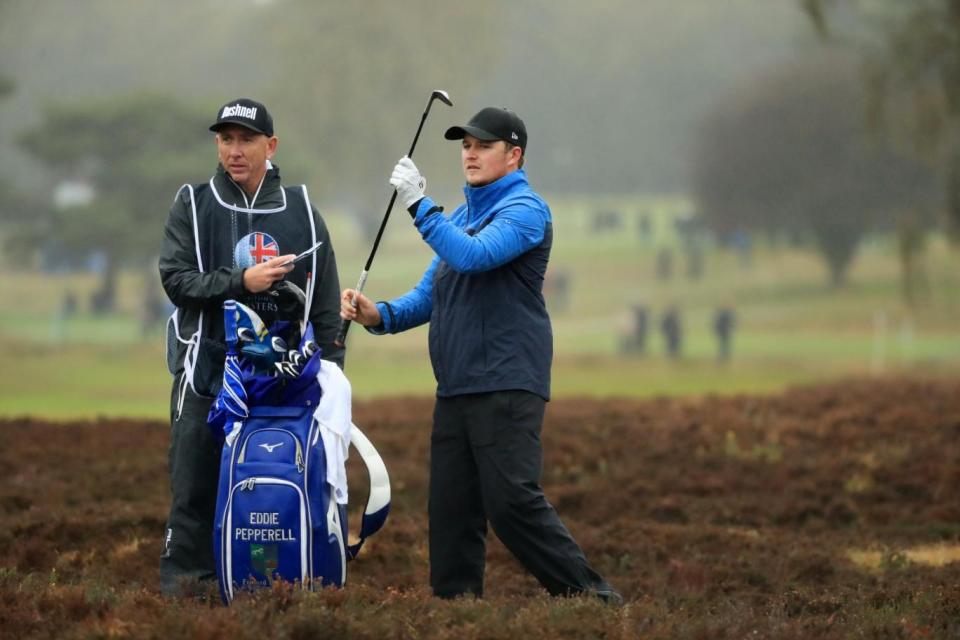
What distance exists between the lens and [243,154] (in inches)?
279

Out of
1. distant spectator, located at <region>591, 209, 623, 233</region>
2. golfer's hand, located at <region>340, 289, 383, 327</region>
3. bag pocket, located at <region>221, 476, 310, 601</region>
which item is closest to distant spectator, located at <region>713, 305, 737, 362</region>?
distant spectator, located at <region>591, 209, 623, 233</region>

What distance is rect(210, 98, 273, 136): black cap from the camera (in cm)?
707

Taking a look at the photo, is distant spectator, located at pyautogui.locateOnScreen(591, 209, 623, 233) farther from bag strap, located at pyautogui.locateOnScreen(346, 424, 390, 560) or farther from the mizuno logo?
bag strap, located at pyautogui.locateOnScreen(346, 424, 390, 560)

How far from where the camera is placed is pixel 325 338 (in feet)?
23.8

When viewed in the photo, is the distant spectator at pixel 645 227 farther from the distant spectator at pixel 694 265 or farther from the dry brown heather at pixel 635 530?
the dry brown heather at pixel 635 530

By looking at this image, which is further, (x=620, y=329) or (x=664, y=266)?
(x=664, y=266)

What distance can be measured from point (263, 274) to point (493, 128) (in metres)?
1.14

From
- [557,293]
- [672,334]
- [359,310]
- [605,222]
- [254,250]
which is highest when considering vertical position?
[605,222]

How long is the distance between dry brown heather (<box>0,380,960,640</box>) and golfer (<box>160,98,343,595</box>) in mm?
430

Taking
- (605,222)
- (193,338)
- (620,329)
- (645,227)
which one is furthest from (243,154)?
(605,222)

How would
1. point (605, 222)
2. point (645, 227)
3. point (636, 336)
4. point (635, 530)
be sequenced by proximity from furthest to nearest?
point (605, 222) < point (645, 227) < point (636, 336) < point (635, 530)

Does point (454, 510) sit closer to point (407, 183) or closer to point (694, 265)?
point (407, 183)

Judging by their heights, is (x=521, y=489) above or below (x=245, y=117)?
below

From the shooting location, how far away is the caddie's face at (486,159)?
6926 millimetres
